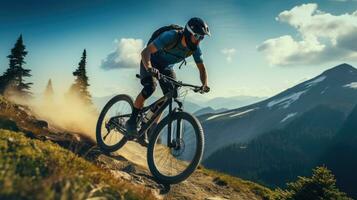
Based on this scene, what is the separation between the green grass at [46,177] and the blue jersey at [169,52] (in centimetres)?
398

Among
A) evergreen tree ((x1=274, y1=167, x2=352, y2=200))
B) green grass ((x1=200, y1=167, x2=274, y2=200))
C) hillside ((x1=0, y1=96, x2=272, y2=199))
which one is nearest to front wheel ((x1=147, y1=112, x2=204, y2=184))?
hillside ((x1=0, y1=96, x2=272, y2=199))

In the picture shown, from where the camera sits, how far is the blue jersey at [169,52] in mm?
9883

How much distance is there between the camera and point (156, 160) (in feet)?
33.0

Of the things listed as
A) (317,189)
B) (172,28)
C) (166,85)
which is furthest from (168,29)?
(317,189)

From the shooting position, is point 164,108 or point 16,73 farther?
point 16,73

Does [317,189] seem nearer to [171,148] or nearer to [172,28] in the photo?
[171,148]

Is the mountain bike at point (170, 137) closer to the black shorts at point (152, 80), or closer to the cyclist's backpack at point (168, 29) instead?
the black shorts at point (152, 80)

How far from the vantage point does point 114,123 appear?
12781 mm

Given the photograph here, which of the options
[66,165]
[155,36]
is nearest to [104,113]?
[155,36]

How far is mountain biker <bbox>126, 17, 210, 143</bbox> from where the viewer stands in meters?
9.55

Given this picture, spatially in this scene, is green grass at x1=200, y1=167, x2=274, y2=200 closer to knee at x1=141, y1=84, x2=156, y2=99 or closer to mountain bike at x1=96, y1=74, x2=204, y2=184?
mountain bike at x1=96, y1=74, x2=204, y2=184

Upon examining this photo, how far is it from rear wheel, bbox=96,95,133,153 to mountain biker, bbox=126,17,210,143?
1311 mm

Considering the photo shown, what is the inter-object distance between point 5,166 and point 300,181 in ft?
49.3

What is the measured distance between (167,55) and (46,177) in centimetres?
582
